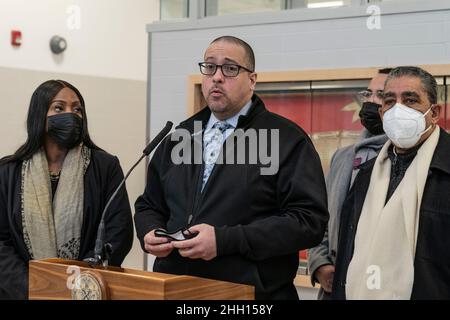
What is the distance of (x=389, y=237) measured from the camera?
2.20m

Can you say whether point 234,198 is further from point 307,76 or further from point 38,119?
point 307,76

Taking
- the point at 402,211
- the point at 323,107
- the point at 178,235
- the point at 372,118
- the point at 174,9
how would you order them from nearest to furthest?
the point at 178,235 < the point at 402,211 < the point at 372,118 < the point at 323,107 < the point at 174,9

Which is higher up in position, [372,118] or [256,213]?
[372,118]

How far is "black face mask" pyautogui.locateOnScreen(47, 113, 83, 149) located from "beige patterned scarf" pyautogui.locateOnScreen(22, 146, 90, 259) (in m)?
0.11

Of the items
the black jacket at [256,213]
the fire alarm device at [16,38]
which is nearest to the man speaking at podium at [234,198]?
the black jacket at [256,213]

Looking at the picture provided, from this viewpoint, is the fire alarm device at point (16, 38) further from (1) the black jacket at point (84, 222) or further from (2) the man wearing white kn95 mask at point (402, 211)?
(2) the man wearing white kn95 mask at point (402, 211)

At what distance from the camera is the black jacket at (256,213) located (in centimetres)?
213

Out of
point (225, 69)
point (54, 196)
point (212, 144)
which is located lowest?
point (54, 196)

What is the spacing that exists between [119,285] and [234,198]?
56 centimetres

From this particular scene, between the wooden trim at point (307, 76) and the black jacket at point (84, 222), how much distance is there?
1.75m

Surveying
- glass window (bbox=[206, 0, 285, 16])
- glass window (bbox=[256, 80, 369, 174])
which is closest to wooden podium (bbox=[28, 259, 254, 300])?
glass window (bbox=[256, 80, 369, 174])

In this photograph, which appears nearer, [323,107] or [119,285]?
[119,285]

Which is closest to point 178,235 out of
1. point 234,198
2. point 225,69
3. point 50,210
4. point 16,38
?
point 234,198
